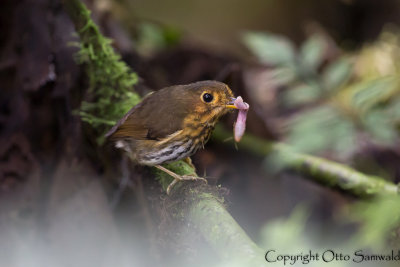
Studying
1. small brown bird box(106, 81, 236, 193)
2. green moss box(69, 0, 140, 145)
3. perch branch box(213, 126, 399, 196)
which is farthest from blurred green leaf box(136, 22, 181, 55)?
small brown bird box(106, 81, 236, 193)

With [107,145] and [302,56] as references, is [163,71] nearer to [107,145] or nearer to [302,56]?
[302,56]

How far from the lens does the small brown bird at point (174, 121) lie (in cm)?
182

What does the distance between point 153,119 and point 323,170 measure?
1483 millimetres

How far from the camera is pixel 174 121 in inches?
75.7

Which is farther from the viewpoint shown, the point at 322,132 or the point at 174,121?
the point at 322,132

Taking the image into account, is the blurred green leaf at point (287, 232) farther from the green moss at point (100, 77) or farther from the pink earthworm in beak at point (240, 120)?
the green moss at point (100, 77)

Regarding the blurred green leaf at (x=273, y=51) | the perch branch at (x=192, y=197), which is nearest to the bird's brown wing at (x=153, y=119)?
the perch branch at (x=192, y=197)

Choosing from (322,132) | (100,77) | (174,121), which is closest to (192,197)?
(174,121)

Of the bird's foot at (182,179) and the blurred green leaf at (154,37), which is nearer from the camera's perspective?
the bird's foot at (182,179)

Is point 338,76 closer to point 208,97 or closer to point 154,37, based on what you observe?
point 208,97

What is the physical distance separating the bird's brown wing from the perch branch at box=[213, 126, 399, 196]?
1317 mm

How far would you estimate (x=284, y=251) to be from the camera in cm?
231

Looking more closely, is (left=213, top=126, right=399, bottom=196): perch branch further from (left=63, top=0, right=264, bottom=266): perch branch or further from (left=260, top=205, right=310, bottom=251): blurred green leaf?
(left=63, top=0, right=264, bottom=266): perch branch

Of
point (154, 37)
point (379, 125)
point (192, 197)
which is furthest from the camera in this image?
point (154, 37)
